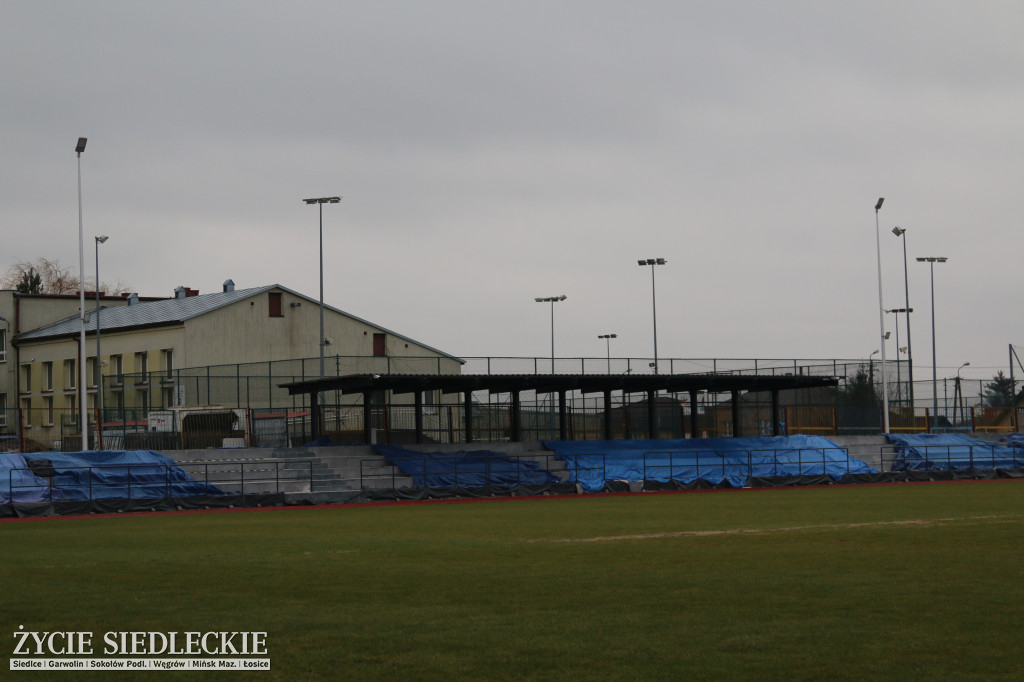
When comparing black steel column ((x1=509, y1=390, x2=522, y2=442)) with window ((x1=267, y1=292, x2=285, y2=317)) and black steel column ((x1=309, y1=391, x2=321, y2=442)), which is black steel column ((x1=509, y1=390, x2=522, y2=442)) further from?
window ((x1=267, y1=292, x2=285, y2=317))

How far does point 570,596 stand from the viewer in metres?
13.7

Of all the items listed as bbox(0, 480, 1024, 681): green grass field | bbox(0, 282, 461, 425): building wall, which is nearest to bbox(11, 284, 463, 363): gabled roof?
bbox(0, 282, 461, 425): building wall

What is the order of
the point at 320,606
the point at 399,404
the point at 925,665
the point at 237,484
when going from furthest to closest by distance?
the point at 399,404
the point at 237,484
the point at 320,606
the point at 925,665

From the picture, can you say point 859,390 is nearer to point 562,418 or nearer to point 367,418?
point 562,418

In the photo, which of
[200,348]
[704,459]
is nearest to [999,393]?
[704,459]

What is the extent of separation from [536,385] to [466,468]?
8.27 metres

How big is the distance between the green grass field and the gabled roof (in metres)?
48.7

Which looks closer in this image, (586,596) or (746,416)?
(586,596)

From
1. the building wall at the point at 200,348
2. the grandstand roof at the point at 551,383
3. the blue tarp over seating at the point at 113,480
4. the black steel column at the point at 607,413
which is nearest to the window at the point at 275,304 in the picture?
the building wall at the point at 200,348

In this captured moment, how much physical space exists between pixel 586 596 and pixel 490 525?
1386 cm

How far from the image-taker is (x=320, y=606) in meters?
13.1

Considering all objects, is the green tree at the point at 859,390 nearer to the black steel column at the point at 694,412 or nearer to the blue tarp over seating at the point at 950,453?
the blue tarp over seating at the point at 950,453

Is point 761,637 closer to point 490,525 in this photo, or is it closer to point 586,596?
point 586,596

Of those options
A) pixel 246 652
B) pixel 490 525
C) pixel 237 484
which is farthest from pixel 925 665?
pixel 237 484
